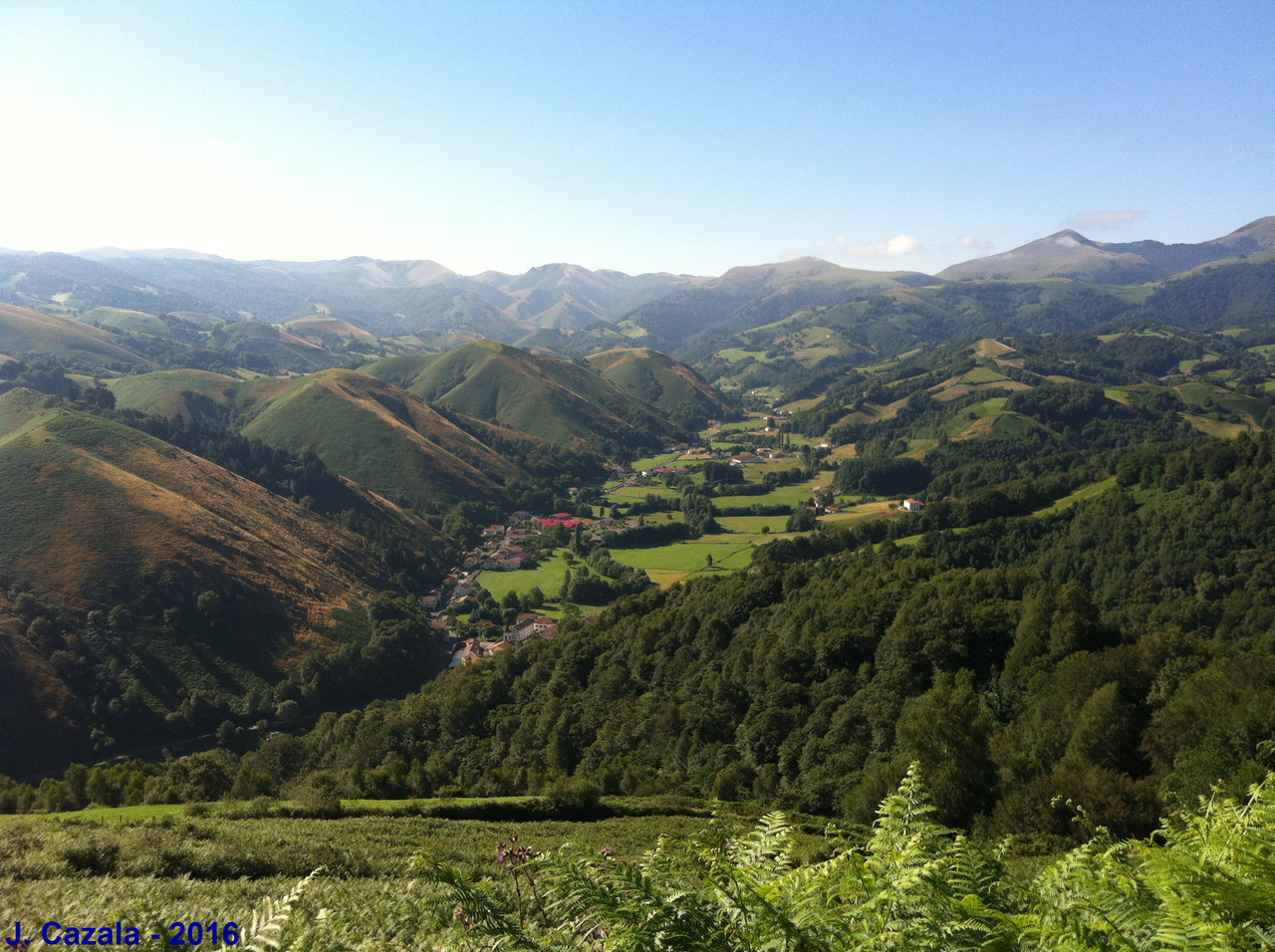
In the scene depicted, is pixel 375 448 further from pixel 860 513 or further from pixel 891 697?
pixel 891 697

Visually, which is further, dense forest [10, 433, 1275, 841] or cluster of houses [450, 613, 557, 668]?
cluster of houses [450, 613, 557, 668]

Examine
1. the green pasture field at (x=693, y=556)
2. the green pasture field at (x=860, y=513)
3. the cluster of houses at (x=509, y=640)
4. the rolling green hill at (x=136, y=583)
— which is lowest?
the cluster of houses at (x=509, y=640)

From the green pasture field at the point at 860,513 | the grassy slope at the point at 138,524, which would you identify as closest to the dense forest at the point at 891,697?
the grassy slope at the point at 138,524

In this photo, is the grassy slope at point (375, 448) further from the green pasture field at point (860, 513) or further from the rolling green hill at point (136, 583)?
the green pasture field at point (860, 513)

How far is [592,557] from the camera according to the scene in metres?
139

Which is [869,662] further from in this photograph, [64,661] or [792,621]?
[64,661]

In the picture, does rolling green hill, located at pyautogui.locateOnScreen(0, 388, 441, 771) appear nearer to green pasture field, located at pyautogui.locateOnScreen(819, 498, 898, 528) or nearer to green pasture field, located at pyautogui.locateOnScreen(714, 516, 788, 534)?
green pasture field, located at pyautogui.locateOnScreen(714, 516, 788, 534)

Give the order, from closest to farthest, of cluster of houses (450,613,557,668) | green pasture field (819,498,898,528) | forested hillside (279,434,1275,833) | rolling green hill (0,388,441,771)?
forested hillside (279,434,1275,833) < rolling green hill (0,388,441,771) < cluster of houses (450,613,557,668) < green pasture field (819,498,898,528)

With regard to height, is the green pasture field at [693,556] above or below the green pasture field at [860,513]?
below

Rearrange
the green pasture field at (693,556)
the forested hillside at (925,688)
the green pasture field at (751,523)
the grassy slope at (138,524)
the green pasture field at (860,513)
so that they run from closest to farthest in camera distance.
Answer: the forested hillside at (925,688) < the grassy slope at (138,524) < the green pasture field at (693,556) < the green pasture field at (860,513) < the green pasture field at (751,523)

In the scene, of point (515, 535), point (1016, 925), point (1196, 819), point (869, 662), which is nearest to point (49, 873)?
point (1016, 925)

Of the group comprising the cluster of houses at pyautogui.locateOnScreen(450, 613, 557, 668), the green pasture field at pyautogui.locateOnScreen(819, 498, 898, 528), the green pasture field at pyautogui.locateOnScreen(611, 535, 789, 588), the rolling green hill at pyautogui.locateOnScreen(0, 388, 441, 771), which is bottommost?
the cluster of houses at pyautogui.locateOnScreen(450, 613, 557, 668)

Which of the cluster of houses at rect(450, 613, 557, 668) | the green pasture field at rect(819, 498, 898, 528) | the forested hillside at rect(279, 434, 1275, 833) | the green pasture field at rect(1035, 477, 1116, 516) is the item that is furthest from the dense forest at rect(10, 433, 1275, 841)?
the green pasture field at rect(819, 498, 898, 528)

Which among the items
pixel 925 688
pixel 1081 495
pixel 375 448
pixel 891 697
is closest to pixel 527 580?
pixel 375 448
